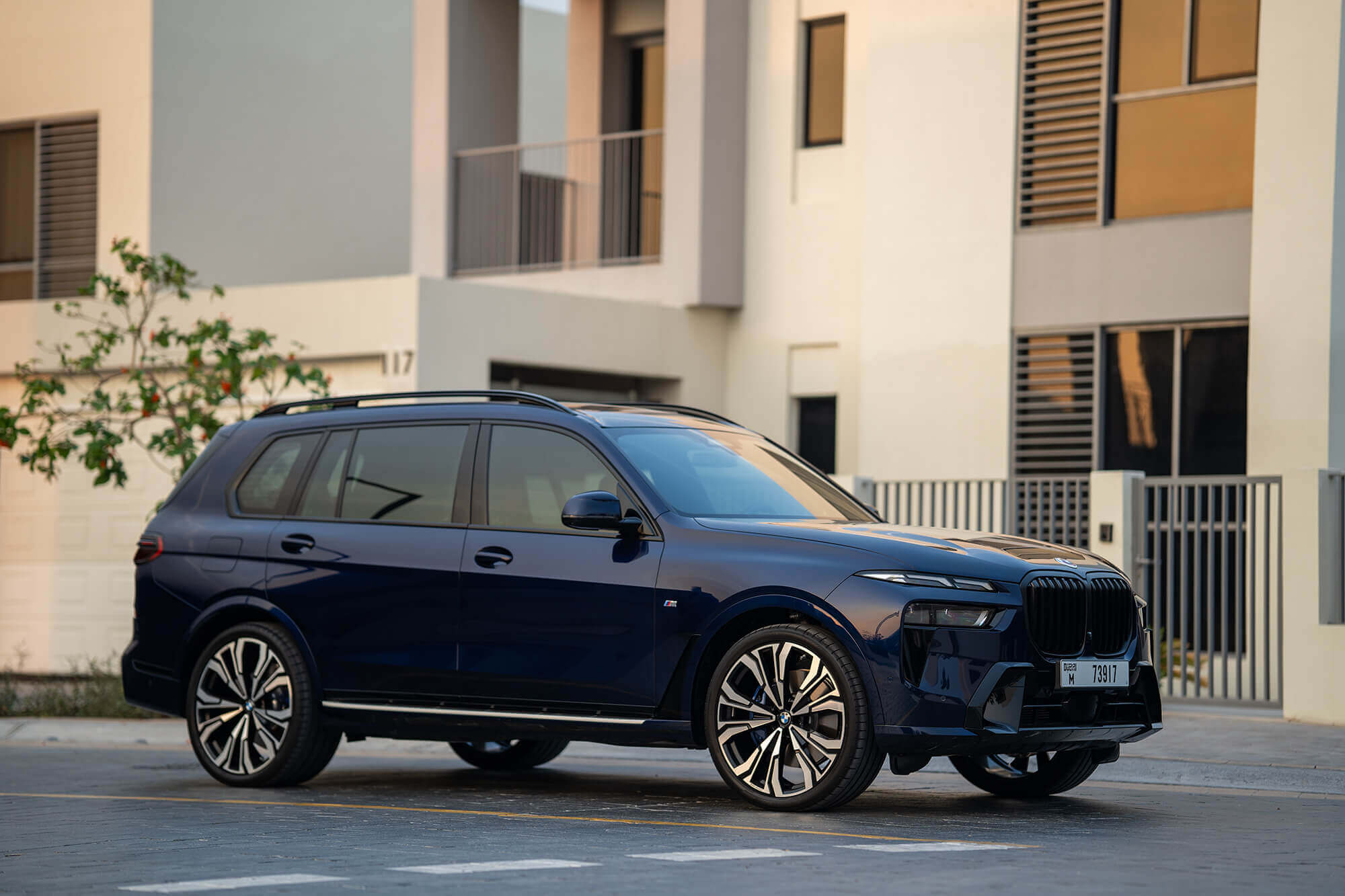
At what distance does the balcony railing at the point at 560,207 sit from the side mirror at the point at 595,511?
44.3 ft

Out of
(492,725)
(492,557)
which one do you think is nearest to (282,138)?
(492,557)

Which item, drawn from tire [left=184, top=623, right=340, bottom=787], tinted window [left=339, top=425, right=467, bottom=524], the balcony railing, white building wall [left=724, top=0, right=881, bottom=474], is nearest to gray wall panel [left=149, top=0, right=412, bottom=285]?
the balcony railing

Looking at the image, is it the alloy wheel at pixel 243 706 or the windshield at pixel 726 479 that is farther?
the alloy wheel at pixel 243 706

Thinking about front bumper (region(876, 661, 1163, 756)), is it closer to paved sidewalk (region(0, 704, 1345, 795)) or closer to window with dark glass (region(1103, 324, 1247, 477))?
paved sidewalk (region(0, 704, 1345, 795))

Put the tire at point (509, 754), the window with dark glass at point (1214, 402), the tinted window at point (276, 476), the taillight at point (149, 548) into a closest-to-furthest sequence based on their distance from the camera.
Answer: the tinted window at point (276, 476), the taillight at point (149, 548), the tire at point (509, 754), the window with dark glass at point (1214, 402)

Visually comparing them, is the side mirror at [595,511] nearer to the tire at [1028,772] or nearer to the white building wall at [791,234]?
the tire at [1028,772]

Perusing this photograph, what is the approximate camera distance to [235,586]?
33.6 feet

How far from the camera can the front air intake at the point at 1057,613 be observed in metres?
8.42

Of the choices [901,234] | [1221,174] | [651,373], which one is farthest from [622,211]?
[1221,174]

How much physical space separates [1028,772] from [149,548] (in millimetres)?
4797

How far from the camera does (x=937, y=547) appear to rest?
8.50m

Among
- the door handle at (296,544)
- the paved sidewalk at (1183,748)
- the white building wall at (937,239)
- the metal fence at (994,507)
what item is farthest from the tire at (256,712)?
the white building wall at (937,239)

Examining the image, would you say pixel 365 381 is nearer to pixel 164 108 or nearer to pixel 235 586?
pixel 164 108

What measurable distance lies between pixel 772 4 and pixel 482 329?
17.6 feet
